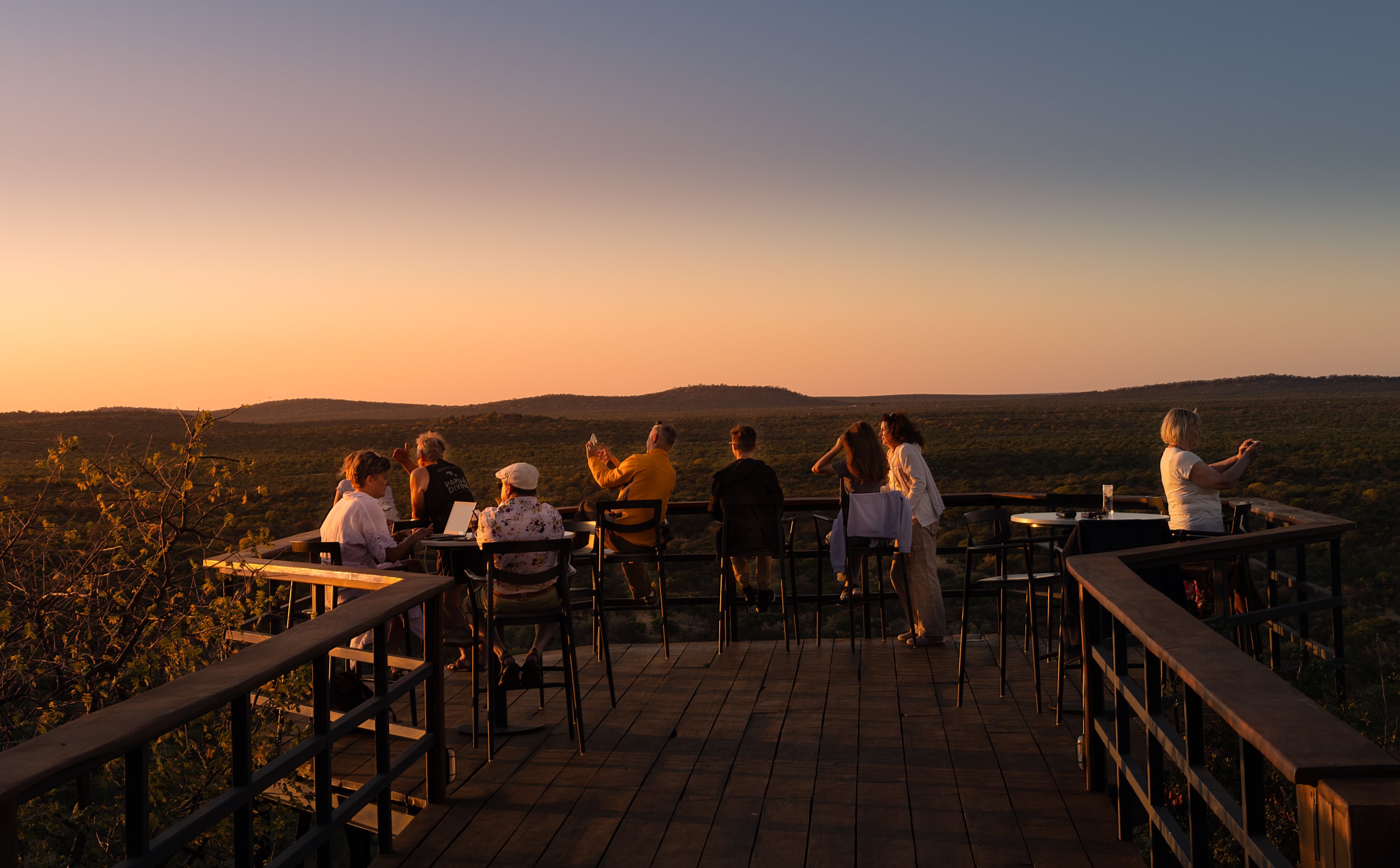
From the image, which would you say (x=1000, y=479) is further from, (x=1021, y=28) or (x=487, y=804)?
(x=487, y=804)

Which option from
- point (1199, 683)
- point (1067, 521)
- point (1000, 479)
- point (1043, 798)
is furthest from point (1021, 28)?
point (1000, 479)

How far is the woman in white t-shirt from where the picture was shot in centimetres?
511

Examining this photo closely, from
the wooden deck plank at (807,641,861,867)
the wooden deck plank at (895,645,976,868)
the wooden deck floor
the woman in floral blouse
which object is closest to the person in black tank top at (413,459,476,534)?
the wooden deck floor

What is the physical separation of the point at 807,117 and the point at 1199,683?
14890 mm

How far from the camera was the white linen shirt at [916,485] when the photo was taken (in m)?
5.93

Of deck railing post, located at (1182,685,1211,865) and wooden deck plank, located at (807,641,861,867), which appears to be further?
wooden deck plank, located at (807,641,861,867)

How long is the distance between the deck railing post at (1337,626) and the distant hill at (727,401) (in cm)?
9053

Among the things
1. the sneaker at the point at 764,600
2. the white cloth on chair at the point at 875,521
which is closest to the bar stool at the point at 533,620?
the white cloth on chair at the point at 875,521

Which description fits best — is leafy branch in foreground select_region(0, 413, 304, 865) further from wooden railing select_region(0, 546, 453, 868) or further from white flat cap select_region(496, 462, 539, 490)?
white flat cap select_region(496, 462, 539, 490)

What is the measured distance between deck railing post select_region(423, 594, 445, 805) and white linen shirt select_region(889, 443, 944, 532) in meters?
3.27

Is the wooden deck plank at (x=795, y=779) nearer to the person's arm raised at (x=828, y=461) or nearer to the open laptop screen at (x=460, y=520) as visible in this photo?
the person's arm raised at (x=828, y=461)

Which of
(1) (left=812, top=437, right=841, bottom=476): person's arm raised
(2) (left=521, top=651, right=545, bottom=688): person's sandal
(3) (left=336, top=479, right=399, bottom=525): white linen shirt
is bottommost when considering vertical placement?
(2) (left=521, top=651, right=545, bottom=688): person's sandal

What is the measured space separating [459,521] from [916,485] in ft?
8.72

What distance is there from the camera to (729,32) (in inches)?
444
